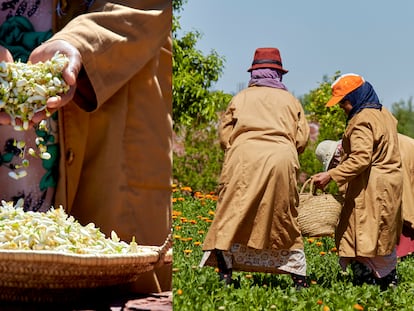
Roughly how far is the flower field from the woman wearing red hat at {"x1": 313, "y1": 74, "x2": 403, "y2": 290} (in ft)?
0.78

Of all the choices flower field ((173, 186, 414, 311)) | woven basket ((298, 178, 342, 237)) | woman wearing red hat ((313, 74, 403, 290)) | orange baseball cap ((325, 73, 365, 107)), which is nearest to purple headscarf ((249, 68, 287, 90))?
woman wearing red hat ((313, 74, 403, 290))

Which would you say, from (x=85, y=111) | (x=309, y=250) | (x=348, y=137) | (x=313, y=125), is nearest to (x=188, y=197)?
(x=309, y=250)

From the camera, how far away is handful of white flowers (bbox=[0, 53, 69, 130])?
115 cm

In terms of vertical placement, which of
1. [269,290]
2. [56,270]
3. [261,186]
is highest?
[56,270]

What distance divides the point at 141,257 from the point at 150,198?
Result: 0.45m

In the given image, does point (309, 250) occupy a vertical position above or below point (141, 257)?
below

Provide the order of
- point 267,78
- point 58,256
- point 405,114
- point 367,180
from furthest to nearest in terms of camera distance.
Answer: point 405,114 → point 367,180 → point 267,78 → point 58,256

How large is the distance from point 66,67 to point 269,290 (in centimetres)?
264

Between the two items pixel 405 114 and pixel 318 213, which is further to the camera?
pixel 405 114

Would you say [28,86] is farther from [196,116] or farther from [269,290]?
[196,116]

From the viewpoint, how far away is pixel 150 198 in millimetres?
1517

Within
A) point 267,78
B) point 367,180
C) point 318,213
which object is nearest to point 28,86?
point 267,78

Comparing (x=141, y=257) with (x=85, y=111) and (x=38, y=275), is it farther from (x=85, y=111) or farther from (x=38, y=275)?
(x=85, y=111)

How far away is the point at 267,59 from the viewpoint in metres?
4.51
